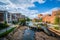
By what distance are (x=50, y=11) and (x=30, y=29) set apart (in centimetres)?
63

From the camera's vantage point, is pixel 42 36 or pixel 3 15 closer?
pixel 42 36

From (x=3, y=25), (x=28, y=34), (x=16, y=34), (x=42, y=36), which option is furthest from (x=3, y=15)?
(x=42, y=36)

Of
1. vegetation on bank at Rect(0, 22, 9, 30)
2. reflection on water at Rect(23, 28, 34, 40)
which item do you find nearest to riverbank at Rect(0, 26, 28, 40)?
reflection on water at Rect(23, 28, 34, 40)

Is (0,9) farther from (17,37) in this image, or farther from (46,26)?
(46,26)

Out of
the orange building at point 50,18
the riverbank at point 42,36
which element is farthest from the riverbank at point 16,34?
the orange building at point 50,18

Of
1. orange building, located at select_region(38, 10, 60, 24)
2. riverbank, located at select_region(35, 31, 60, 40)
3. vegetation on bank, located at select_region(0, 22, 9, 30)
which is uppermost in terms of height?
orange building, located at select_region(38, 10, 60, 24)

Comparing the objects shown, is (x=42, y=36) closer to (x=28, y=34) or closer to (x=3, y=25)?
(x=28, y=34)

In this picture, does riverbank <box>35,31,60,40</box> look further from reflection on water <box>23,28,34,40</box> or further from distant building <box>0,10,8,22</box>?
distant building <box>0,10,8,22</box>

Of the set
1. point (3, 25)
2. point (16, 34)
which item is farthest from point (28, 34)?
point (3, 25)

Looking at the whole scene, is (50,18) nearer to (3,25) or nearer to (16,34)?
(16,34)

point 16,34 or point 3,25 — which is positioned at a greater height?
point 3,25

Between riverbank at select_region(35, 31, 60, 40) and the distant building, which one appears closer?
riverbank at select_region(35, 31, 60, 40)

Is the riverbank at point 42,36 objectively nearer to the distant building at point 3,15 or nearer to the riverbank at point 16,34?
the riverbank at point 16,34

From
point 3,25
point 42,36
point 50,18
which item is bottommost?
point 42,36
